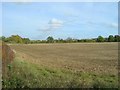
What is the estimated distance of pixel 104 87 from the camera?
846cm

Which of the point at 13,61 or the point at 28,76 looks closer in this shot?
the point at 28,76

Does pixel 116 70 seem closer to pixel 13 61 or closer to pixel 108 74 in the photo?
pixel 108 74

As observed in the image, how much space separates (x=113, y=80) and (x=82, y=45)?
41.5ft

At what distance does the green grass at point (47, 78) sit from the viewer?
8617 millimetres

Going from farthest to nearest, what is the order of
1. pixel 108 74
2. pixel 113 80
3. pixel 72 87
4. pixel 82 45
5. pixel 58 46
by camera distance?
pixel 82 45
pixel 58 46
pixel 108 74
pixel 113 80
pixel 72 87

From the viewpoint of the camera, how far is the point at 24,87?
848 cm

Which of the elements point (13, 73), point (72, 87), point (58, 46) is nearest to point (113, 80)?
point (72, 87)

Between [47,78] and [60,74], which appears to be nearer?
[47,78]

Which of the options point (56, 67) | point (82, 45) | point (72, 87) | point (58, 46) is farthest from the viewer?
point (82, 45)

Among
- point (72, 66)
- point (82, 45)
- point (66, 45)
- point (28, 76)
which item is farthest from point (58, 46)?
point (28, 76)

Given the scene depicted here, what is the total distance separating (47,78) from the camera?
933cm

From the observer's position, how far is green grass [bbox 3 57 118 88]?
8.62 meters

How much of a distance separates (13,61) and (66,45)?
35.5 ft

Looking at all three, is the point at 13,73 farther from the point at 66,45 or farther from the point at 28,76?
the point at 66,45
